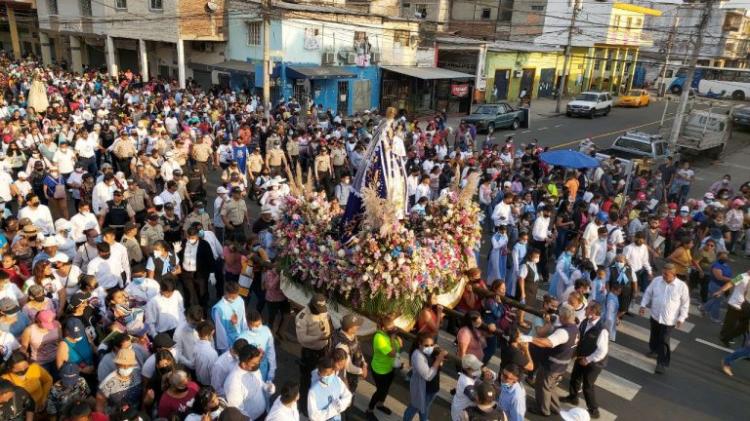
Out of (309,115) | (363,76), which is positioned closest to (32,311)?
(309,115)

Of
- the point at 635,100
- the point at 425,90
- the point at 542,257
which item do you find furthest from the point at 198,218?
the point at 635,100

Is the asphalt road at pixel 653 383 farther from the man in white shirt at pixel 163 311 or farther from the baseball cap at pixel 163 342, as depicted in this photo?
the baseball cap at pixel 163 342

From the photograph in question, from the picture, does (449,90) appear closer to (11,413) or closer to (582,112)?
(582,112)

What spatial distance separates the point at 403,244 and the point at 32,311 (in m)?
4.00

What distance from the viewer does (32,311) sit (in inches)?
220

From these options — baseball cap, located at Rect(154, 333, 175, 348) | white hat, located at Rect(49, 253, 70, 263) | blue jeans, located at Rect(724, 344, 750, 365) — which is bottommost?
blue jeans, located at Rect(724, 344, 750, 365)

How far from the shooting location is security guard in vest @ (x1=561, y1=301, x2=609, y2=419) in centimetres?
614

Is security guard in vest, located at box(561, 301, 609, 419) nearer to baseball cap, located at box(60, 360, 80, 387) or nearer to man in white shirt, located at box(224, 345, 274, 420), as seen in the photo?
man in white shirt, located at box(224, 345, 274, 420)

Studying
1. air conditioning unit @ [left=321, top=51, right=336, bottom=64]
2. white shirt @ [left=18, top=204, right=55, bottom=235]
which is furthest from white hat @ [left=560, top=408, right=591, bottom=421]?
air conditioning unit @ [left=321, top=51, right=336, bottom=64]

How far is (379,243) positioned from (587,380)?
2969 millimetres

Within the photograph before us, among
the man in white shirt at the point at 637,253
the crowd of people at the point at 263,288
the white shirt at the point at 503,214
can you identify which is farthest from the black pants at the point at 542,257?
the man in white shirt at the point at 637,253

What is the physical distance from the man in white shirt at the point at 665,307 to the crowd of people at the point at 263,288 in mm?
22

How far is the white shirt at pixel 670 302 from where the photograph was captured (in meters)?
7.25

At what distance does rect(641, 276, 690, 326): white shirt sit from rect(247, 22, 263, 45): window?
22.2 m
